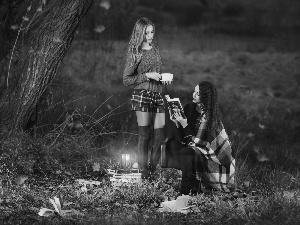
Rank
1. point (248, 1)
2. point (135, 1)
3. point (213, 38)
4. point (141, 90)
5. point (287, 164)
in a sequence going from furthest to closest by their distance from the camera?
point (248, 1) < point (213, 38) < point (135, 1) < point (287, 164) < point (141, 90)

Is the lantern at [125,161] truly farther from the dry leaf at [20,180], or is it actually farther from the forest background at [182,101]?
the dry leaf at [20,180]

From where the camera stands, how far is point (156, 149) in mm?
8242

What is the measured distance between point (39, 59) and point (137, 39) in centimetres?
142

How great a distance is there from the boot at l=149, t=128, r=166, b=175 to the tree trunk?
156 cm

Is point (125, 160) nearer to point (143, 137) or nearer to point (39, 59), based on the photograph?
point (143, 137)

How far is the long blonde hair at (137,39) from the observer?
7914 mm

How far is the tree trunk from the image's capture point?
8.70 metres

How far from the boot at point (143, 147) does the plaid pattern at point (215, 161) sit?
2.25 feet

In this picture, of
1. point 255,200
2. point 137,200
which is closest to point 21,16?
point 137,200

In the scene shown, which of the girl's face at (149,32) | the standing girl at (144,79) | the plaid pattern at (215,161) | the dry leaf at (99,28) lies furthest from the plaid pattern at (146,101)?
the dry leaf at (99,28)

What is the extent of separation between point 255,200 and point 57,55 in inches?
115

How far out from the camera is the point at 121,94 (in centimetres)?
1332

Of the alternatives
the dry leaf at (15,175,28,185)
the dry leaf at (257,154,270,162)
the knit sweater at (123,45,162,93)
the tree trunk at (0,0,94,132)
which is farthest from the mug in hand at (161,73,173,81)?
the dry leaf at (257,154,270,162)

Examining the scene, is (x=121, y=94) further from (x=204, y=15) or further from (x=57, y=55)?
(x=204, y=15)
